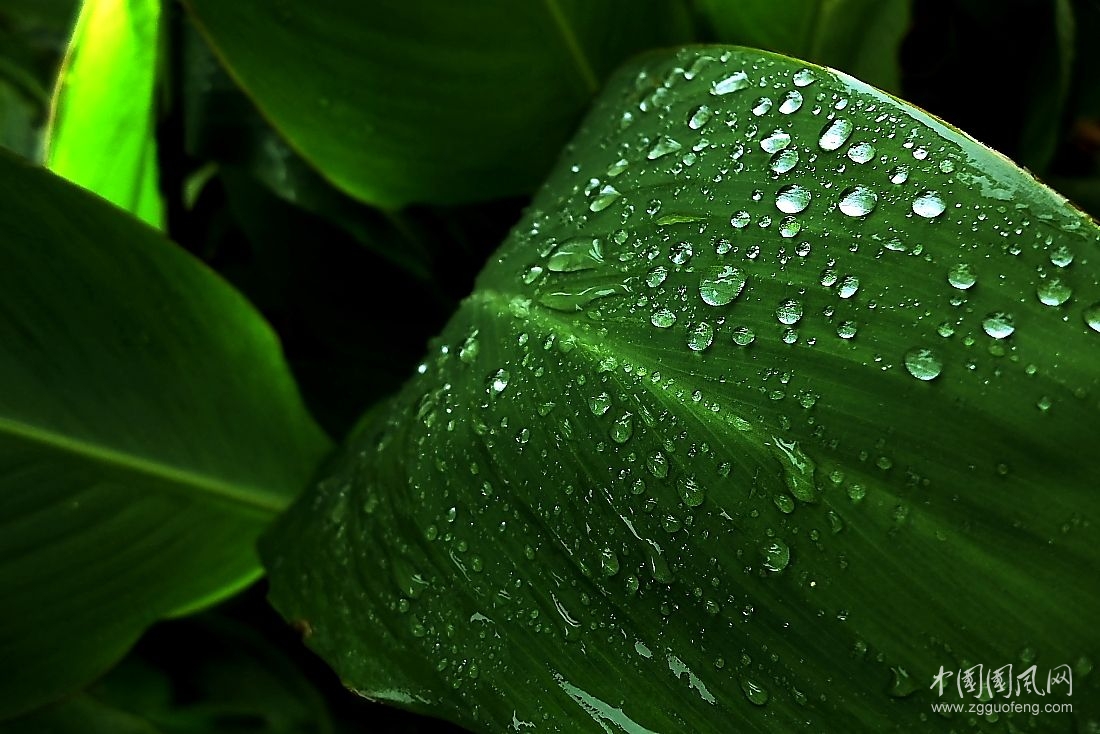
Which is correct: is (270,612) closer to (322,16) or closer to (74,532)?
(74,532)

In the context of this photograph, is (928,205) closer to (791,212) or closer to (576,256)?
(791,212)

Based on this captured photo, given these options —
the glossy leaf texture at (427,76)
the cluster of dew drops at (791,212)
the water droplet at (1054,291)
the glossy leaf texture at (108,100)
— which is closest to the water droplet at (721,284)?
the cluster of dew drops at (791,212)

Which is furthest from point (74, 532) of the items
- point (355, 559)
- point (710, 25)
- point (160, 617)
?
point (710, 25)

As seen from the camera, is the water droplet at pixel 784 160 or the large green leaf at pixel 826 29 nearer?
the water droplet at pixel 784 160

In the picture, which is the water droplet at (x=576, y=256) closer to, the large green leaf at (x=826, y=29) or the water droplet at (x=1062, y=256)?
the water droplet at (x=1062, y=256)

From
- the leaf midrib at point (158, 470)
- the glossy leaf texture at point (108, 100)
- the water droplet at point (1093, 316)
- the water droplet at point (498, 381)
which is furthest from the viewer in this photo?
the glossy leaf texture at point (108, 100)

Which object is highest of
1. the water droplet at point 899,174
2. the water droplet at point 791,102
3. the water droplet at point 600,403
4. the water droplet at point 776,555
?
the water droplet at point 791,102
